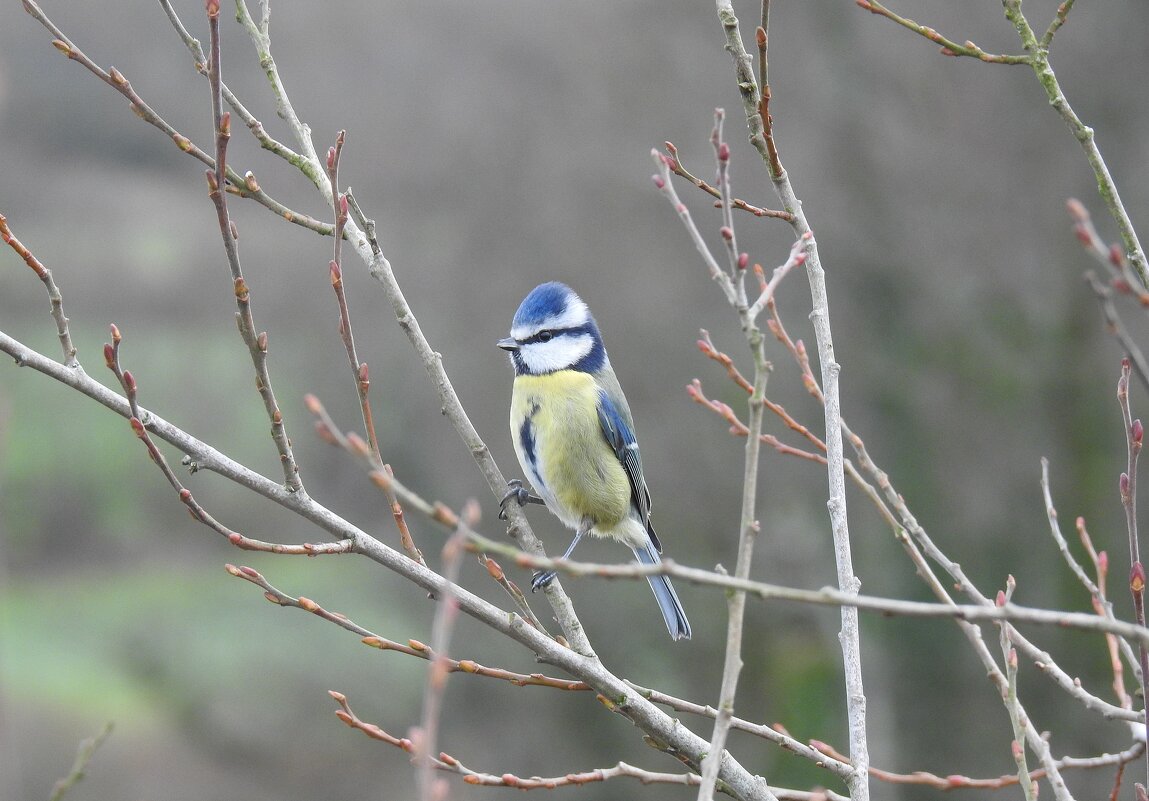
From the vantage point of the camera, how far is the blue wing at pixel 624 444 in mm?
3316

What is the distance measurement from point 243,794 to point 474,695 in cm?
218

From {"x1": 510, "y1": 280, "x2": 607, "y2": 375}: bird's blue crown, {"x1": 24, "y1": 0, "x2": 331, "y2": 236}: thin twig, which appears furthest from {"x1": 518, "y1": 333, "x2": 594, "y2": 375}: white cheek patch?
{"x1": 24, "y1": 0, "x2": 331, "y2": 236}: thin twig

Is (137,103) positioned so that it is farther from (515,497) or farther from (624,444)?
(624,444)

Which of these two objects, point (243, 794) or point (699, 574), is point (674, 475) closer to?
point (243, 794)

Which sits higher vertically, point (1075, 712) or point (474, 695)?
point (1075, 712)

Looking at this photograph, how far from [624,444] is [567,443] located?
239mm

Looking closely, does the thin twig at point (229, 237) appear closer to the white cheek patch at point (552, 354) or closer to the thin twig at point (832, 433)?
the thin twig at point (832, 433)

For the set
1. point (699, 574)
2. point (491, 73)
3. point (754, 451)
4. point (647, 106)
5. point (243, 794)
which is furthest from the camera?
point (243, 794)

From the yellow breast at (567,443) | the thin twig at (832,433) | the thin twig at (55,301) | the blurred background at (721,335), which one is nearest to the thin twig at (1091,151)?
the thin twig at (832,433)

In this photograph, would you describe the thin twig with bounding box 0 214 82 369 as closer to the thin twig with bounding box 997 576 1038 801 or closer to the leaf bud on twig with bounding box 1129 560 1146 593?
the thin twig with bounding box 997 576 1038 801

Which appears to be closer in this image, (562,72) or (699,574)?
(699,574)

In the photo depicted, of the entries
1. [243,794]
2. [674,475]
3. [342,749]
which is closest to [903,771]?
[674,475]

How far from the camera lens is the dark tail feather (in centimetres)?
329

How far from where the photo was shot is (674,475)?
21.3ft
